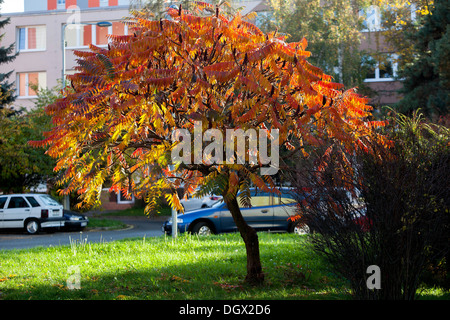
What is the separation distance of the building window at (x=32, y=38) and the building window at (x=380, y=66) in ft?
80.4

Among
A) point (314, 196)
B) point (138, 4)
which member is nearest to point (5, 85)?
point (138, 4)

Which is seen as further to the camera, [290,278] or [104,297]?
[290,278]

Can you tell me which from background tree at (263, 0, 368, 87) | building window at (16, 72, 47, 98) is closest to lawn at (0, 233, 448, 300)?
background tree at (263, 0, 368, 87)

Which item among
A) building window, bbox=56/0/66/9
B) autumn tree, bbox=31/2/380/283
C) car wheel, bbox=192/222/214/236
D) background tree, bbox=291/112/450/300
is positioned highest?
building window, bbox=56/0/66/9

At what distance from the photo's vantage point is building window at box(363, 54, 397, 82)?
29.0 m

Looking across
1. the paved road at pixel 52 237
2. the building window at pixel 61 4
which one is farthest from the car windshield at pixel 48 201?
the building window at pixel 61 4

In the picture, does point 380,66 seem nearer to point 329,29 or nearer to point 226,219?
point 329,29

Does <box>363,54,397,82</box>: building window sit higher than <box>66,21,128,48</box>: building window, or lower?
lower

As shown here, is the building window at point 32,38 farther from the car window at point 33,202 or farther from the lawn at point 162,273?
the lawn at point 162,273

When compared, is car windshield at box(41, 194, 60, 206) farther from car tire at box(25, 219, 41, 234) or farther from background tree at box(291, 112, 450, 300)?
background tree at box(291, 112, 450, 300)

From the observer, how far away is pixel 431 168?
619cm

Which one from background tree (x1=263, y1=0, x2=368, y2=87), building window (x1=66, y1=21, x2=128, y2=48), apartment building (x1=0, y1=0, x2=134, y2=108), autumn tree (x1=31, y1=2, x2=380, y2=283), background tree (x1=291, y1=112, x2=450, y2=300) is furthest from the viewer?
building window (x1=66, y1=21, x2=128, y2=48)
